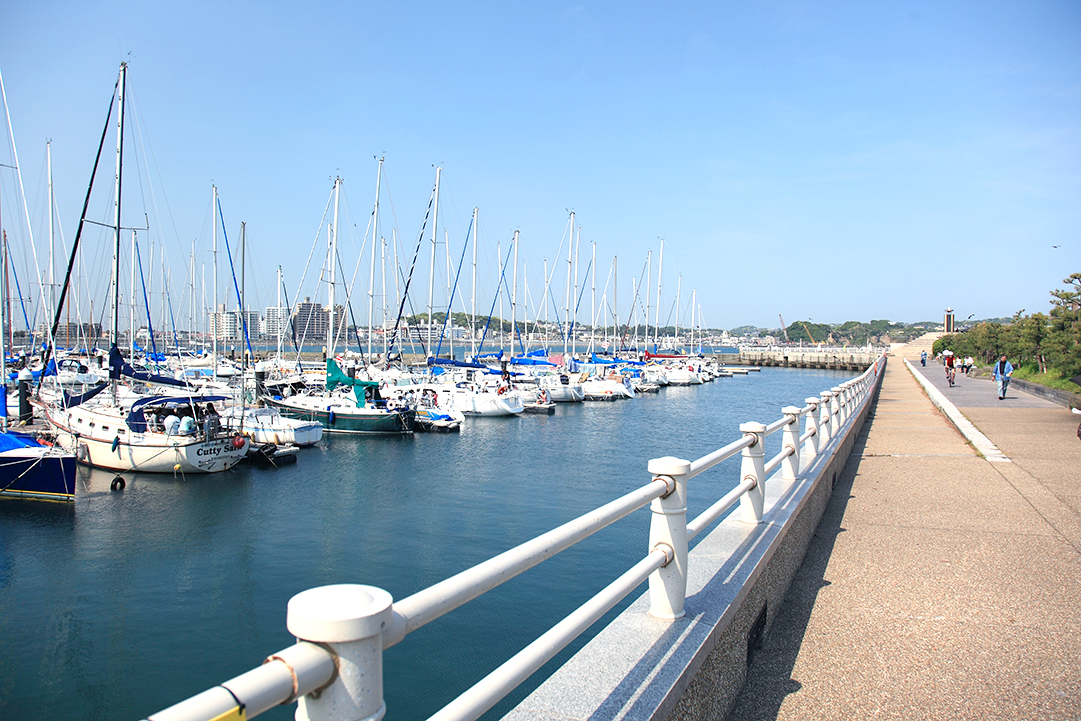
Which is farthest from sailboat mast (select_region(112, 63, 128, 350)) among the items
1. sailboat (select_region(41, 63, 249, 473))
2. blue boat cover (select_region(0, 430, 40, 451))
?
blue boat cover (select_region(0, 430, 40, 451))

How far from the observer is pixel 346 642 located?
183 cm

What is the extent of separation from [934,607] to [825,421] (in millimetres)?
6577

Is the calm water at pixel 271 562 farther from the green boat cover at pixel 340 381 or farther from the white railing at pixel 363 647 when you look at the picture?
the white railing at pixel 363 647

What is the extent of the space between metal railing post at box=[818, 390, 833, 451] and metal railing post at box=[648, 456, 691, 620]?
7748mm

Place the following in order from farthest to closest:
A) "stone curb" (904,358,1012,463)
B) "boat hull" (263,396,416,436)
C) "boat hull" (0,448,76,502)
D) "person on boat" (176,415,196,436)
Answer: "boat hull" (263,396,416,436) → "person on boat" (176,415,196,436) → "boat hull" (0,448,76,502) → "stone curb" (904,358,1012,463)

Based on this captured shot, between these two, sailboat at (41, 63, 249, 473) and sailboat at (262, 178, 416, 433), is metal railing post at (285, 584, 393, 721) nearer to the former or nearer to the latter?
sailboat at (41, 63, 249, 473)

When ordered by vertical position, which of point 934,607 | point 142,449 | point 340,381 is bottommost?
point 142,449

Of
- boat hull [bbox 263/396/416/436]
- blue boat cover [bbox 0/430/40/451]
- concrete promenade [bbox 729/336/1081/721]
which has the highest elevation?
concrete promenade [bbox 729/336/1081/721]

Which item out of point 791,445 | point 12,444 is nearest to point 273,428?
point 12,444

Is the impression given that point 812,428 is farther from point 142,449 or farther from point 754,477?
point 142,449

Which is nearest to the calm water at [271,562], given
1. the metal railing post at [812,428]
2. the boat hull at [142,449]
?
the boat hull at [142,449]

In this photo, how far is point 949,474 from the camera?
12.5m

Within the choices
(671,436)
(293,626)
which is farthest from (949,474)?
(671,436)

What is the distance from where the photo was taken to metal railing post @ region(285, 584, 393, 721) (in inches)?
71.0
